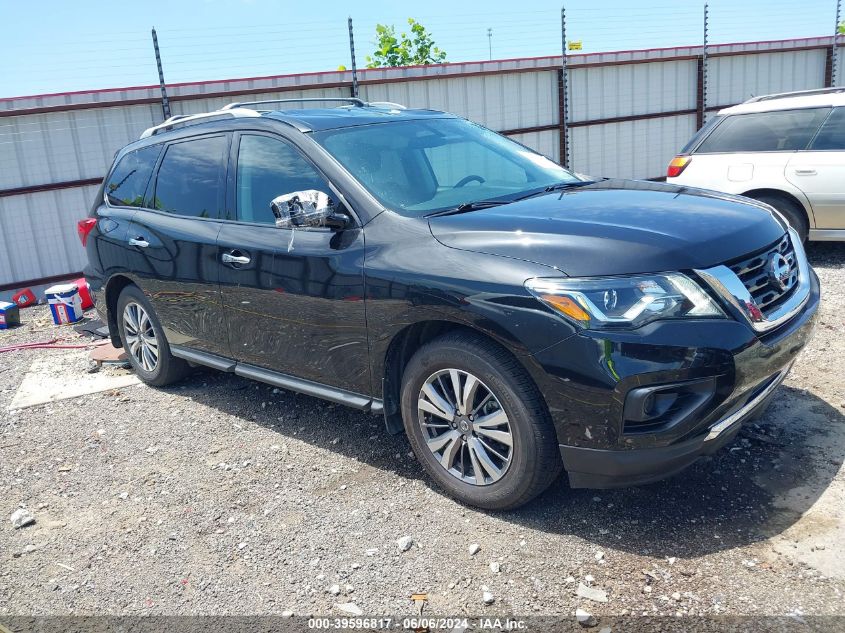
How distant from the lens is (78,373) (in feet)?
21.2

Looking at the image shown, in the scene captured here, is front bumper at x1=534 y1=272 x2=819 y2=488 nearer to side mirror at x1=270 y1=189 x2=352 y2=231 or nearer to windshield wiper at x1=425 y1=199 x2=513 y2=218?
windshield wiper at x1=425 y1=199 x2=513 y2=218

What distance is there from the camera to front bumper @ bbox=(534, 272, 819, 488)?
291 cm

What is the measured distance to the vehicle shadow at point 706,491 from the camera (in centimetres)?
321

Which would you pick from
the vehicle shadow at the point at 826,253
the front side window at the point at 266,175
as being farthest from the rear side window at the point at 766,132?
the front side window at the point at 266,175

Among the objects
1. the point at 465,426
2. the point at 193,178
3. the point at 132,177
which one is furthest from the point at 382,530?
the point at 132,177

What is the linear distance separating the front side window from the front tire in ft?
4.14

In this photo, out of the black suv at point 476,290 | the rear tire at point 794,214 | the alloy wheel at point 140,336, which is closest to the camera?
the black suv at point 476,290

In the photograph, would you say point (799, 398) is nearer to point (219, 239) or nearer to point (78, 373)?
point (219, 239)

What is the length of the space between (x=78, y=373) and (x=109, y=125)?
5076 millimetres

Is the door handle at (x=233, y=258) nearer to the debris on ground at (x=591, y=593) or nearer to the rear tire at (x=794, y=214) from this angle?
the debris on ground at (x=591, y=593)

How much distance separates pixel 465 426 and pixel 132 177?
3.52 metres

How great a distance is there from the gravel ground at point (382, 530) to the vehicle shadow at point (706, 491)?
1 centimetres

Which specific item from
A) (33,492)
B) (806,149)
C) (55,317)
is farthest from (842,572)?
(55,317)

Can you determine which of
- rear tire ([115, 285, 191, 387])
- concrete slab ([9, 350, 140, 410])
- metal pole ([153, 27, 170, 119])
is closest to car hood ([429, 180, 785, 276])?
rear tire ([115, 285, 191, 387])
